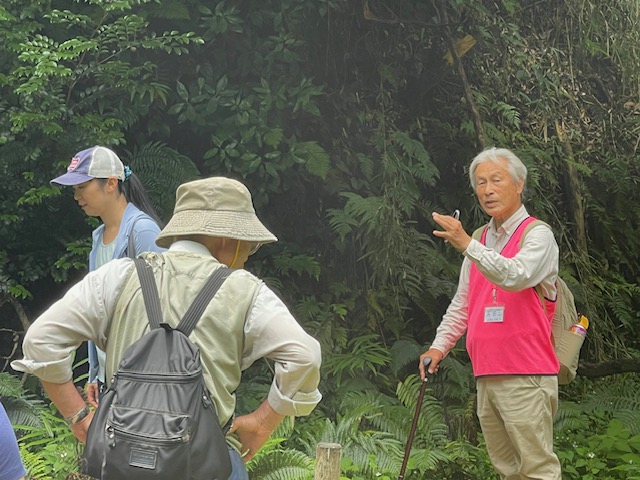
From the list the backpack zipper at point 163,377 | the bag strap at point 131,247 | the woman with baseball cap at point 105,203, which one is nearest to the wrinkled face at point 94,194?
the woman with baseball cap at point 105,203

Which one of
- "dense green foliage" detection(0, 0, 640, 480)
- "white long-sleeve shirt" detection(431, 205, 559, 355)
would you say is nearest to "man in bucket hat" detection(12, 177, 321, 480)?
"white long-sleeve shirt" detection(431, 205, 559, 355)

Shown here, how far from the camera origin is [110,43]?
7113 millimetres

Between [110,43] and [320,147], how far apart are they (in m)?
1.91

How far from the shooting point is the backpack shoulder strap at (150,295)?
2.52 metres

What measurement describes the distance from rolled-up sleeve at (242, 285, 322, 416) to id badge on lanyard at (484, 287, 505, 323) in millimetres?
2018

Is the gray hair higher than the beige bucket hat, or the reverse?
the gray hair

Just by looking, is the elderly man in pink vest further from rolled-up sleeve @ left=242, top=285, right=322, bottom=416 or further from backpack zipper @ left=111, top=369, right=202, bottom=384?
backpack zipper @ left=111, top=369, right=202, bottom=384

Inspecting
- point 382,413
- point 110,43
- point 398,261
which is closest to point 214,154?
point 110,43

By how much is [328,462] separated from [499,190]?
1.59 m

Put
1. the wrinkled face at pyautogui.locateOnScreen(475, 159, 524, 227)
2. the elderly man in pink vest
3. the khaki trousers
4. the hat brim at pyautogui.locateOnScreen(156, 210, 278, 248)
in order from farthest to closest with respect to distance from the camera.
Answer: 1. the wrinkled face at pyautogui.locateOnScreen(475, 159, 524, 227)
2. the khaki trousers
3. the elderly man in pink vest
4. the hat brim at pyautogui.locateOnScreen(156, 210, 278, 248)

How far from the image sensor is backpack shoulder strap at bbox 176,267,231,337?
8.28 ft

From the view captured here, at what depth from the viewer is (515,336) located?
14.6ft

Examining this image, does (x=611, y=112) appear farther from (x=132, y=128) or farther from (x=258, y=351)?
(x=258, y=351)

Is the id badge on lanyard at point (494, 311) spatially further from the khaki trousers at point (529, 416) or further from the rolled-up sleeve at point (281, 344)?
the rolled-up sleeve at point (281, 344)
